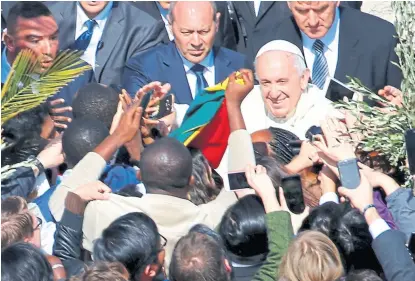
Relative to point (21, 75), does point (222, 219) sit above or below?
below

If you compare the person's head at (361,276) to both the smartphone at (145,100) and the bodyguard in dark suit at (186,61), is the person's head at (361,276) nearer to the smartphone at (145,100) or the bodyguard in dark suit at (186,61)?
the smartphone at (145,100)

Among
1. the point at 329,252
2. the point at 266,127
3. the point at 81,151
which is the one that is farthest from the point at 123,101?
the point at 329,252

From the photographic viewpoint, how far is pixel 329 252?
532 centimetres

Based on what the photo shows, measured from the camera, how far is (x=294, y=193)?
6.35 metres

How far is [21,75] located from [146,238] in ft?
5.15

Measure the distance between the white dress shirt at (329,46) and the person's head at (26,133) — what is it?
6.52ft

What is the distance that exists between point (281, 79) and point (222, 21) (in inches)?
67.5

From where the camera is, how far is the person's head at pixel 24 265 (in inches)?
205

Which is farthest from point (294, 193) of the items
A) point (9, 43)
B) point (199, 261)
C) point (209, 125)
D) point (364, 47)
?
point (9, 43)

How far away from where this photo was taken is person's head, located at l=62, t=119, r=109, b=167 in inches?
267

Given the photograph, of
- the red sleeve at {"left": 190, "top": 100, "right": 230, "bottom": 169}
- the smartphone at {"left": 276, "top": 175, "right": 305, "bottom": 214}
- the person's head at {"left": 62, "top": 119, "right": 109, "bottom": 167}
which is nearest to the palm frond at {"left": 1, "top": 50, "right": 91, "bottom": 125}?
the person's head at {"left": 62, "top": 119, "right": 109, "bottom": 167}

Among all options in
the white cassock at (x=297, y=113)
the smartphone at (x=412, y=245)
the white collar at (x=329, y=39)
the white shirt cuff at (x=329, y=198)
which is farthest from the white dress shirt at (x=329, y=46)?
the smartphone at (x=412, y=245)

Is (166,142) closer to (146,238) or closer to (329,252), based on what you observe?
A: (146,238)

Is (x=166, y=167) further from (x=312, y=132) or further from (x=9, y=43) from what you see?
(x=9, y=43)
